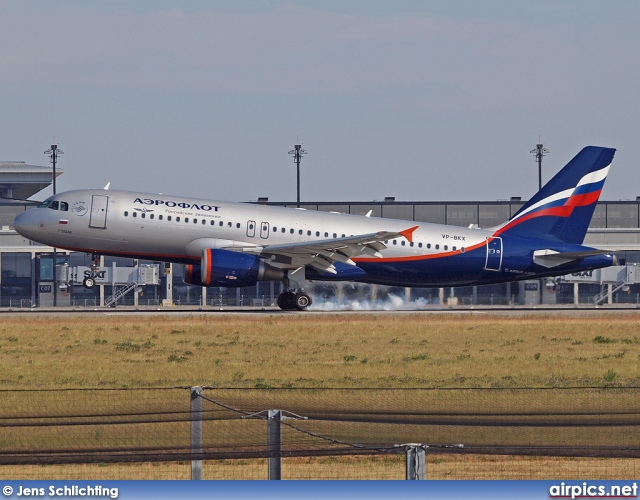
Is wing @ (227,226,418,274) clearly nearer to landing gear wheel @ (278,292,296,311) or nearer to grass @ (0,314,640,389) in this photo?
landing gear wheel @ (278,292,296,311)

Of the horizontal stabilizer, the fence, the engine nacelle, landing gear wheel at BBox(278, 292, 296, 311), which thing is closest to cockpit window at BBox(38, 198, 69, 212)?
the engine nacelle

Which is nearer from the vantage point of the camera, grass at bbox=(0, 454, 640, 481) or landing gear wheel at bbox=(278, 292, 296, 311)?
grass at bbox=(0, 454, 640, 481)

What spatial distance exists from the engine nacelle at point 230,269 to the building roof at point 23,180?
74.9 meters

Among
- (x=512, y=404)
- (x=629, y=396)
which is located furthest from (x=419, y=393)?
(x=629, y=396)

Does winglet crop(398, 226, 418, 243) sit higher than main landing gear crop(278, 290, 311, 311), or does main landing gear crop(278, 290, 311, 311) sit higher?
winglet crop(398, 226, 418, 243)

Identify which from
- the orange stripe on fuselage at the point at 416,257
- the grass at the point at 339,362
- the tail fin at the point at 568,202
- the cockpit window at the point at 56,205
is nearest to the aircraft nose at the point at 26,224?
the cockpit window at the point at 56,205

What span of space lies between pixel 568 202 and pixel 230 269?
56.2 ft

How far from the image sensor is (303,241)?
156ft

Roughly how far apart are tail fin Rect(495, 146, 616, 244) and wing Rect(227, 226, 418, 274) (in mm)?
6748

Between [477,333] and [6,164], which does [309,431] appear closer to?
[477,333]

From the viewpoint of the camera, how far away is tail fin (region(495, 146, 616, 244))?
167ft

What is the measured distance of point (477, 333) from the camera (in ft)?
130

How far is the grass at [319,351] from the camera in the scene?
2616 cm
